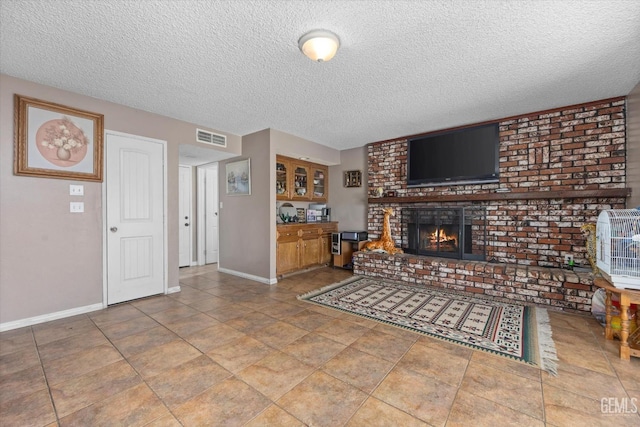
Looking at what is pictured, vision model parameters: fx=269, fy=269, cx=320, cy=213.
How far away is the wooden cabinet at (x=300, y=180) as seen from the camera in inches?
196

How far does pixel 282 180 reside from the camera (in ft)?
16.4

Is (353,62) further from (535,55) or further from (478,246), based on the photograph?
(478,246)

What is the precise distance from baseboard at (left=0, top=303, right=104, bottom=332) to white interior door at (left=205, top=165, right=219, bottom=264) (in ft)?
9.14

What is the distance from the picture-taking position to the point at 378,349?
7.25 ft

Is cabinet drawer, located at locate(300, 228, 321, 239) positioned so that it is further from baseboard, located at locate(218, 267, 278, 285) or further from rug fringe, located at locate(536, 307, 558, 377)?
rug fringe, located at locate(536, 307, 558, 377)

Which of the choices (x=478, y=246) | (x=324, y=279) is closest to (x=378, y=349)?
(x=324, y=279)

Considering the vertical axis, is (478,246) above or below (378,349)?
above

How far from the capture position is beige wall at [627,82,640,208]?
110 inches

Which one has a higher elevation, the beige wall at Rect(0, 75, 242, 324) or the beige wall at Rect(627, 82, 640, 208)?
the beige wall at Rect(627, 82, 640, 208)

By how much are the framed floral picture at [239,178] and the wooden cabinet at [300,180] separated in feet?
1.88

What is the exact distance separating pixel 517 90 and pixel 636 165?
1.45 metres

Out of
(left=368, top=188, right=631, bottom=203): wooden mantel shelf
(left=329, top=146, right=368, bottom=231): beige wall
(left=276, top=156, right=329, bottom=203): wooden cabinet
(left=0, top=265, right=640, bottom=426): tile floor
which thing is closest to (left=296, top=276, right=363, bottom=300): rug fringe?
(left=0, top=265, right=640, bottom=426): tile floor

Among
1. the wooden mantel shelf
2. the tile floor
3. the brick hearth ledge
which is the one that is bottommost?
the tile floor

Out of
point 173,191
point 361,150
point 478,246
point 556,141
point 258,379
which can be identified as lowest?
point 258,379
